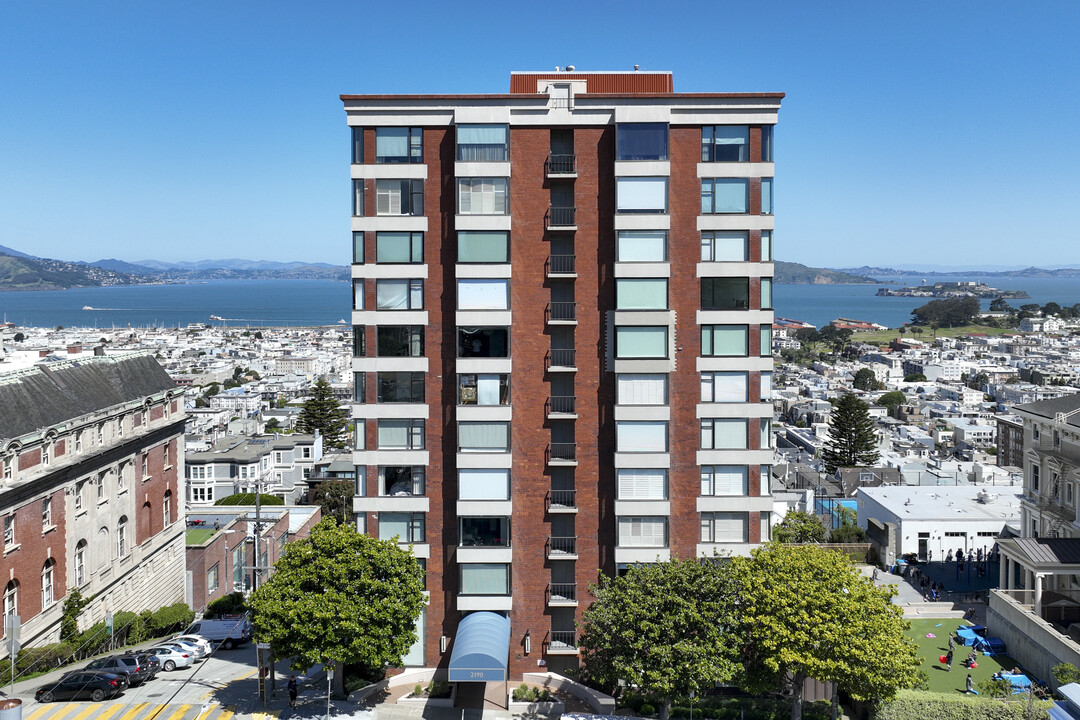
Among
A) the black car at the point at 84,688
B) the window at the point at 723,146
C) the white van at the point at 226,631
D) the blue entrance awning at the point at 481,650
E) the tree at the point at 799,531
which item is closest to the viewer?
the blue entrance awning at the point at 481,650

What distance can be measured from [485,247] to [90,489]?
25392 millimetres

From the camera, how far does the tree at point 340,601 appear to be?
88.6ft

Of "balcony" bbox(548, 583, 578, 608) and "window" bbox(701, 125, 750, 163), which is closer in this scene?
"window" bbox(701, 125, 750, 163)

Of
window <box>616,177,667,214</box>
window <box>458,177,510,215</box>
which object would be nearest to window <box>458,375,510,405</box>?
window <box>458,177,510,215</box>

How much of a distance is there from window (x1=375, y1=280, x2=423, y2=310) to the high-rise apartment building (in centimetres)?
8

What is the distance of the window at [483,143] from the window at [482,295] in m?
4.43

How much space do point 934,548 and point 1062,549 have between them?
50.4 feet

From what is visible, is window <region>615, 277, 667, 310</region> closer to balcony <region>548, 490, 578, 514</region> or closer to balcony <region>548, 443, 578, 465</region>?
balcony <region>548, 443, 578, 465</region>

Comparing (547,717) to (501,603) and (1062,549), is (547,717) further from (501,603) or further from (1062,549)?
(1062,549)

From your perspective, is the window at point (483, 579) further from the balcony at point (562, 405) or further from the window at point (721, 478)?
the window at point (721, 478)

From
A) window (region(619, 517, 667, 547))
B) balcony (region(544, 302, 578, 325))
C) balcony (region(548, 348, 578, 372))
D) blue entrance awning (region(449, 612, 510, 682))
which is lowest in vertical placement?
blue entrance awning (region(449, 612, 510, 682))

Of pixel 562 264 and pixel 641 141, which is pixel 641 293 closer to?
pixel 562 264

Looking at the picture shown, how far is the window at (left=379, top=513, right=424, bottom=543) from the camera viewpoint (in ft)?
103

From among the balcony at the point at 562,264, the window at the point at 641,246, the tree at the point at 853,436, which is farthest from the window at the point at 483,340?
the tree at the point at 853,436
